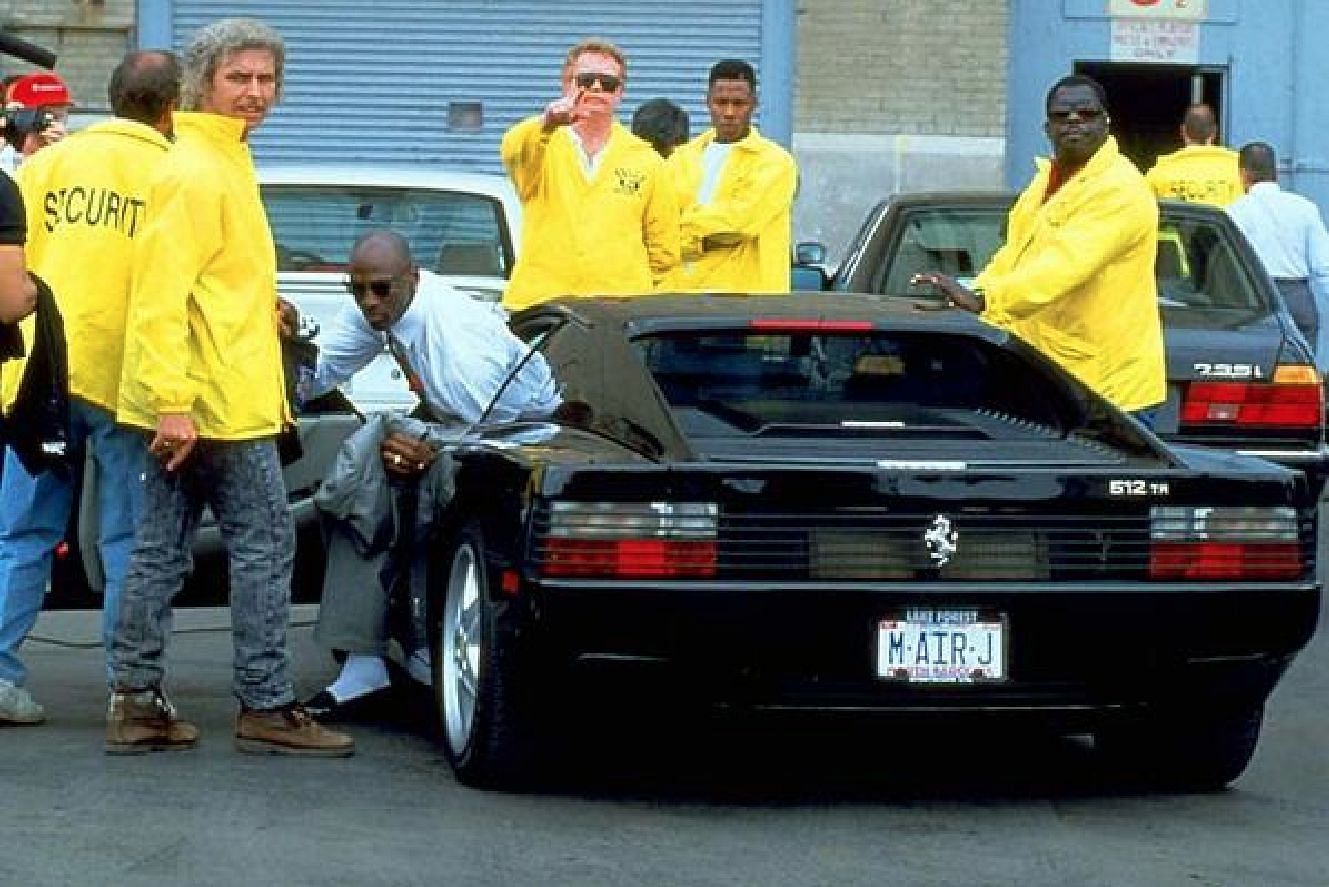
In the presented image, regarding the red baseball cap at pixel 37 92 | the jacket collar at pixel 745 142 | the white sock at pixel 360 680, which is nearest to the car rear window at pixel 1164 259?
the jacket collar at pixel 745 142

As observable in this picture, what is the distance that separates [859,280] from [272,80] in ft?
18.0

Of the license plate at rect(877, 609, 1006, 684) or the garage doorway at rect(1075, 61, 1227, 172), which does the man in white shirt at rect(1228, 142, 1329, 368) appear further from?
the license plate at rect(877, 609, 1006, 684)

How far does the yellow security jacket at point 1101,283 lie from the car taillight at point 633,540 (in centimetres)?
249

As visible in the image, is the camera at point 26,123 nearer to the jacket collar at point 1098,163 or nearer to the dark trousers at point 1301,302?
the jacket collar at point 1098,163

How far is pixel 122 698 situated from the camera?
866 centimetres

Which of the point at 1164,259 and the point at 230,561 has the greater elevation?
the point at 1164,259

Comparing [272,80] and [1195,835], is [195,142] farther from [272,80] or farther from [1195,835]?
[1195,835]

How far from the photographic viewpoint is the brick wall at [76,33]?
867 inches

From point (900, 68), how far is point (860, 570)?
1512 cm

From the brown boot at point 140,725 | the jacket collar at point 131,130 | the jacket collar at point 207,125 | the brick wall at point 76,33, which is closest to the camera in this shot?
the jacket collar at point 207,125

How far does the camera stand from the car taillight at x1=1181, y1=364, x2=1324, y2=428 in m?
12.5

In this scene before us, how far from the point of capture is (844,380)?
8.54 metres

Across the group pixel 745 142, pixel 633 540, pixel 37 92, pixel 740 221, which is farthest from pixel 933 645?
pixel 37 92

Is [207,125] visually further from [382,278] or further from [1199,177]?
[1199,177]
